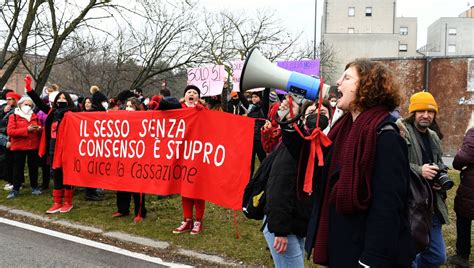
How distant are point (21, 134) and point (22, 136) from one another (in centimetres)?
8

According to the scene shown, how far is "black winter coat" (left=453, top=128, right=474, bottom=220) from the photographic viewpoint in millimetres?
4438

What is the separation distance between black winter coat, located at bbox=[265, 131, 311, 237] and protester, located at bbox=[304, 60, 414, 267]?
455mm

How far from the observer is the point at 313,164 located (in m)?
2.60

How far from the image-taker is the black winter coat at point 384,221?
6.63 ft

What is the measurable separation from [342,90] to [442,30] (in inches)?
2983

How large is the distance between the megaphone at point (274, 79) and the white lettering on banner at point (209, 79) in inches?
220

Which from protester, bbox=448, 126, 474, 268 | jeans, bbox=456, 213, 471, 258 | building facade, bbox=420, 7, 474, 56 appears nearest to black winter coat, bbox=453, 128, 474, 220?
protester, bbox=448, 126, 474, 268

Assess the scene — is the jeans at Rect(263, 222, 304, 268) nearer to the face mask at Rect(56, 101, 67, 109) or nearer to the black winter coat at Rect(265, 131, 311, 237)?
the black winter coat at Rect(265, 131, 311, 237)

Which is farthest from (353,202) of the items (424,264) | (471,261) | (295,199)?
(471,261)

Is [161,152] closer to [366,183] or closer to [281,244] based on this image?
[281,244]

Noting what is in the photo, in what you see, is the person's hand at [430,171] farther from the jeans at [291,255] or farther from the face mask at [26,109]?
the face mask at [26,109]

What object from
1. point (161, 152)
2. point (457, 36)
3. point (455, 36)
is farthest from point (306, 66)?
point (457, 36)

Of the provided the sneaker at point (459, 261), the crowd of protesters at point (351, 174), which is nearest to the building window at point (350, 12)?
the crowd of protesters at point (351, 174)

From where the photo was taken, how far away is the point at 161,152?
616 centimetres
